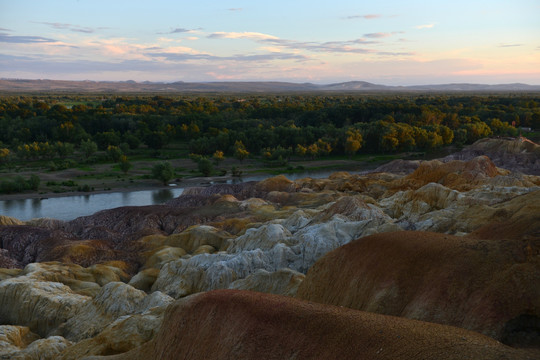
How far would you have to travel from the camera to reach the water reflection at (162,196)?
81562 mm

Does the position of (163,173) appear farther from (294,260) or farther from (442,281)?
(442,281)

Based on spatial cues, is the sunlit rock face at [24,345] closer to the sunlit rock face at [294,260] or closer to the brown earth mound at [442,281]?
the sunlit rock face at [294,260]

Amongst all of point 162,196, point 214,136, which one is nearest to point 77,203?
point 162,196

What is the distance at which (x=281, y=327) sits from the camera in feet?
58.4

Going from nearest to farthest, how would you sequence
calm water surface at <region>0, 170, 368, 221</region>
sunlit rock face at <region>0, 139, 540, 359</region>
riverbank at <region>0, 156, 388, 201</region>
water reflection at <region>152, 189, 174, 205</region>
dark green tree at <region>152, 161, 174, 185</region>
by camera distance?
1. sunlit rock face at <region>0, 139, 540, 359</region>
2. calm water surface at <region>0, 170, 368, 221</region>
3. water reflection at <region>152, 189, 174, 205</region>
4. riverbank at <region>0, 156, 388, 201</region>
5. dark green tree at <region>152, 161, 174, 185</region>

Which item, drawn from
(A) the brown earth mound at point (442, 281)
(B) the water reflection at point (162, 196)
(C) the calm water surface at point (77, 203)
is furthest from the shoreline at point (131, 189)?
(A) the brown earth mound at point (442, 281)

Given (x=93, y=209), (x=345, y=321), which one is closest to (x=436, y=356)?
(x=345, y=321)

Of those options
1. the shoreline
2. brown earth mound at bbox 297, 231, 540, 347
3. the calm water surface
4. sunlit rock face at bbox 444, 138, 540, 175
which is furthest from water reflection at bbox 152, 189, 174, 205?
brown earth mound at bbox 297, 231, 540, 347

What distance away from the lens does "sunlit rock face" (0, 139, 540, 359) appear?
835 inches

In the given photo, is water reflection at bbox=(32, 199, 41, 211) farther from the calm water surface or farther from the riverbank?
the riverbank

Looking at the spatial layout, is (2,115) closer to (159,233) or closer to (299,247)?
(159,233)

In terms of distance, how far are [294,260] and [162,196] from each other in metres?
49.4

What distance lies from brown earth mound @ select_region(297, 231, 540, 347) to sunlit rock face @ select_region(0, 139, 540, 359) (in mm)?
62

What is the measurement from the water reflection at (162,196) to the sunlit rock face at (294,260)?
12265mm
